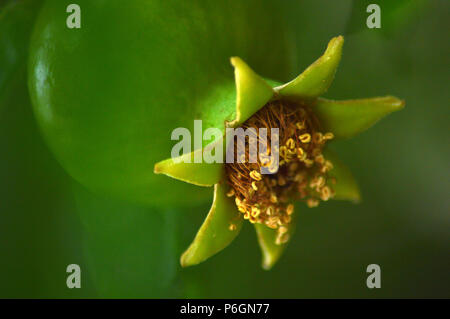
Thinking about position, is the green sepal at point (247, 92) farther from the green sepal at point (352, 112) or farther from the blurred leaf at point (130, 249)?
the blurred leaf at point (130, 249)

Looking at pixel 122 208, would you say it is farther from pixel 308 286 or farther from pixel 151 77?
pixel 308 286

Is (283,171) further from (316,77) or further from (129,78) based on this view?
(129,78)

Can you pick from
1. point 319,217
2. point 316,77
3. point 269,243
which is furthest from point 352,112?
point 319,217

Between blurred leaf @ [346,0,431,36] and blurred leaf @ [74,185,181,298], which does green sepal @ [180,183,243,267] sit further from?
blurred leaf @ [346,0,431,36]

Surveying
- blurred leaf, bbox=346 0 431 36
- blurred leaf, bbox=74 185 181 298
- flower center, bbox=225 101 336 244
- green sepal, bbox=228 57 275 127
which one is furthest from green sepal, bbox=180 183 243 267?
Result: blurred leaf, bbox=346 0 431 36

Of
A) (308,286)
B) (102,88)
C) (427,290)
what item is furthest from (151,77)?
(427,290)

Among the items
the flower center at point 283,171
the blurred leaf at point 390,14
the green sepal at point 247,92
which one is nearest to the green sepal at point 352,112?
the flower center at point 283,171
